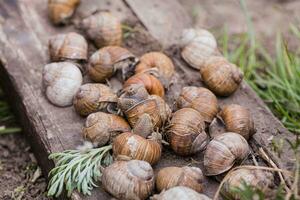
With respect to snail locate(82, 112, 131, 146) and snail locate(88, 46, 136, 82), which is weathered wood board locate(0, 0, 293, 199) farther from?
snail locate(88, 46, 136, 82)

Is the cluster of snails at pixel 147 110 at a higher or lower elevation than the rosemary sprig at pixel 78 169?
higher

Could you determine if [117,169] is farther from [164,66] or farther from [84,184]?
[164,66]

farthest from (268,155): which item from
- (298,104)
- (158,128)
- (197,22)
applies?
(197,22)

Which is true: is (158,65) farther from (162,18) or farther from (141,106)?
(162,18)

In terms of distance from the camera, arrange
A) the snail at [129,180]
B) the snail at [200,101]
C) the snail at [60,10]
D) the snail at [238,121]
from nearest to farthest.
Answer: the snail at [129,180] < the snail at [238,121] < the snail at [200,101] < the snail at [60,10]

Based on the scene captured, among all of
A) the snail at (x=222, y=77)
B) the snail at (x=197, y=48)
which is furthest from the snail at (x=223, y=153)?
the snail at (x=197, y=48)

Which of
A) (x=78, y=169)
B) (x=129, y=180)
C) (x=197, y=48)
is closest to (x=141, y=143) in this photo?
(x=129, y=180)

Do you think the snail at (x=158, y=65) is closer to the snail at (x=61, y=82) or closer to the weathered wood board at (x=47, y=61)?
the weathered wood board at (x=47, y=61)
